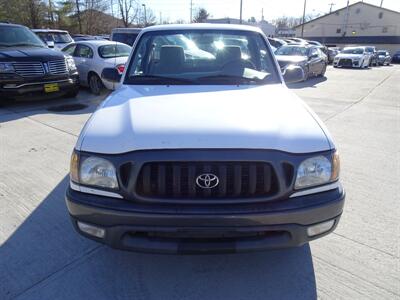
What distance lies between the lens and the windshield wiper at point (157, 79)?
305 cm

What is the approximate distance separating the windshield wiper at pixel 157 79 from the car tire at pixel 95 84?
675 centimetres

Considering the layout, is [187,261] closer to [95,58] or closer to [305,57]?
[95,58]

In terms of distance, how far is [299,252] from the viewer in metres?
2.64

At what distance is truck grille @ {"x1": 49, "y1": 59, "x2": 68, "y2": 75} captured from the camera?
7.70 metres

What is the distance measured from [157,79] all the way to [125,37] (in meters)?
10.9

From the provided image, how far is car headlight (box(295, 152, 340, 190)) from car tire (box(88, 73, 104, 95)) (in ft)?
27.7

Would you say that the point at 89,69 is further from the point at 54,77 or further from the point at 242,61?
the point at 242,61

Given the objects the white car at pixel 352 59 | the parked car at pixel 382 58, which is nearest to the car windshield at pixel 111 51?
the white car at pixel 352 59

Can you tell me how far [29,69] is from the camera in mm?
7324

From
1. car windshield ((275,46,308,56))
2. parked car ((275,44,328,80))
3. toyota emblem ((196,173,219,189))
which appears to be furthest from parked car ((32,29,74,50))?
toyota emblem ((196,173,219,189))

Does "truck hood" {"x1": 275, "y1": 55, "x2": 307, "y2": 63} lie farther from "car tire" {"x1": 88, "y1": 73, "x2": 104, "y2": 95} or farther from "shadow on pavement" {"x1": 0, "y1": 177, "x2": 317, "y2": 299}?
"shadow on pavement" {"x1": 0, "y1": 177, "x2": 317, "y2": 299}

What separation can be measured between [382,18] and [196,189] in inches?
2677

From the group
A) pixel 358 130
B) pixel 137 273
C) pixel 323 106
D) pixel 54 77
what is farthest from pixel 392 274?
pixel 54 77

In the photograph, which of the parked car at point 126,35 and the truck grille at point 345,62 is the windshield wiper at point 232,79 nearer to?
the parked car at point 126,35
